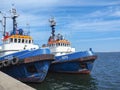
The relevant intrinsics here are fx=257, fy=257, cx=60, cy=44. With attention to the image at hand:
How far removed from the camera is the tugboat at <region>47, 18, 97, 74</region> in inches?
1045

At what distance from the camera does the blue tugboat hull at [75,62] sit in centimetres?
2644

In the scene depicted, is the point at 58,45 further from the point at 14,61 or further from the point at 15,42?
the point at 14,61

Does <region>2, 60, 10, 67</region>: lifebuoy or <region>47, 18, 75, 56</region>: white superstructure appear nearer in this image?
<region>2, 60, 10, 67</region>: lifebuoy

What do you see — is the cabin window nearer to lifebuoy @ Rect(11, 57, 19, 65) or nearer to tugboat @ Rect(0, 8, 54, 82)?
tugboat @ Rect(0, 8, 54, 82)

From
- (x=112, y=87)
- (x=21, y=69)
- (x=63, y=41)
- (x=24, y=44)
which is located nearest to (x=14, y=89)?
(x=21, y=69)

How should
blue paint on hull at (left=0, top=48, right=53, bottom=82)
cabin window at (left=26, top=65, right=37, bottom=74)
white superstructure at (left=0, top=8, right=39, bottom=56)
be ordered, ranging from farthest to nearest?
white superstructure at (left=0, top=8, right=39, bottom=56) → cabin window at (left=26, top=65, right=37, bottom=74) → blue paint on hull at (left=0, top=48, right=53, bottom=82)

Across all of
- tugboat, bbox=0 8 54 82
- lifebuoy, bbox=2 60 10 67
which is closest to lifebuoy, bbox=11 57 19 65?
tugboat, bbox=0 8 54 82

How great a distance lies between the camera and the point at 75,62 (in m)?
26.7

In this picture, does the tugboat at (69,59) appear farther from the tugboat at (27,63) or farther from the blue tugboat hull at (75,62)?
the tugboat at (27,63)

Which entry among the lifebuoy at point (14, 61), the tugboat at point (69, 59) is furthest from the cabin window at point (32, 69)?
the tugboat at point (69, 59)

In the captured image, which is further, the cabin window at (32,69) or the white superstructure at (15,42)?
the white superstructure at (15,42)

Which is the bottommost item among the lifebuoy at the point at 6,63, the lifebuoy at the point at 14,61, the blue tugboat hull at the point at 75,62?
the blue tugboat hull at the point at 75,62

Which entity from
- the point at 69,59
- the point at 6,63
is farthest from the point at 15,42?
the point at 69,59

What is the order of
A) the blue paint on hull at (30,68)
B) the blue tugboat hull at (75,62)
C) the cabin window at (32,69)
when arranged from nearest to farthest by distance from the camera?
the blue paint on hull at (30,68), the cabin window at (32,69), the blue tugboat hull at (75,62)
